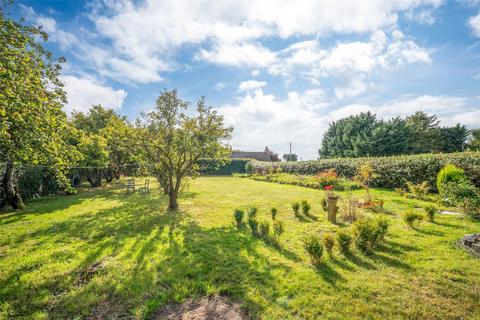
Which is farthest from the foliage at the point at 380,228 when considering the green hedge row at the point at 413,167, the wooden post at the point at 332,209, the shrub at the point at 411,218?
the green hedge row at the point at 413,167

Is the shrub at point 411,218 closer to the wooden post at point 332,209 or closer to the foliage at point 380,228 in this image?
the foliage at point 380,228

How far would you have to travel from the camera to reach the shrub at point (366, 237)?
5.27m

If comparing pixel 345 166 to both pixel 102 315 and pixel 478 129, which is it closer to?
pixel 102 315

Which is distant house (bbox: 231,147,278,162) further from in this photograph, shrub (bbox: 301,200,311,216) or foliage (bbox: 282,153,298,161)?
shrub (bbox: 301,200,311,216)

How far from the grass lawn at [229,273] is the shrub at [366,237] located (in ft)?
0.83

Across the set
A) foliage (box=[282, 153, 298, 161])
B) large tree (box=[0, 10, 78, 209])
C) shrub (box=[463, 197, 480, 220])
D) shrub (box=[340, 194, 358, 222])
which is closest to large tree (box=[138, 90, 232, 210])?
large tree (box=[0, 10, 78, 209])

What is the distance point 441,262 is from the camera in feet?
15.2

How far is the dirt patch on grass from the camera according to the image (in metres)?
3.25

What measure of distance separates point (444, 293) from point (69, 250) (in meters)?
8.76

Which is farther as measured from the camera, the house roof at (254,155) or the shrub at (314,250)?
the house roof at (254,155)

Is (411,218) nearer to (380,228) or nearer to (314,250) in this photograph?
(380,228)

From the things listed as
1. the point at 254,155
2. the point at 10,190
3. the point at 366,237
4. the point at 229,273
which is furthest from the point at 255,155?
the point at 229,273

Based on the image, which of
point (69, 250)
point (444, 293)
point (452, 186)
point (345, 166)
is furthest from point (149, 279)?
point (345, 166)

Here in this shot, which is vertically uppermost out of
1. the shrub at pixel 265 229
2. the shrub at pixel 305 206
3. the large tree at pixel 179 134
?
the large tree at pixel 179 134
